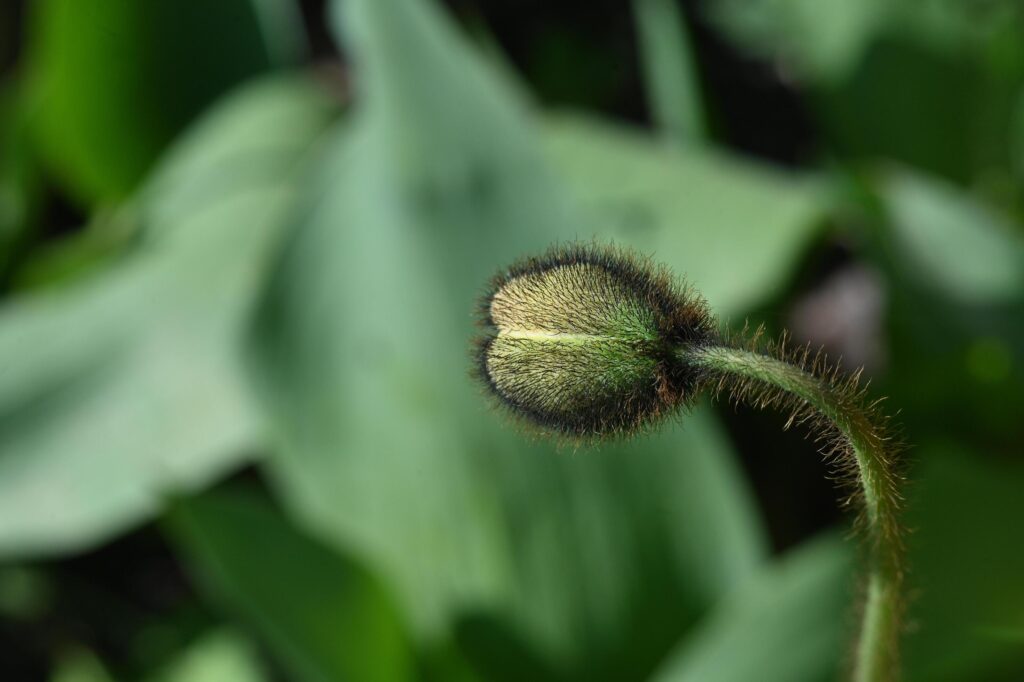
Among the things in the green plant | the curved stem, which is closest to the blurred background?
the curved stem

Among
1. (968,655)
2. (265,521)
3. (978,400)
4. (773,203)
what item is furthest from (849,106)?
(265,521)

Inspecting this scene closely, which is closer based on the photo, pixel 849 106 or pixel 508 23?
pixel 849 106

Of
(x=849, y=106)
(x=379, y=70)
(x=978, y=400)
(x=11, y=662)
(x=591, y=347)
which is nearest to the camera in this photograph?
(x=591, y=347)

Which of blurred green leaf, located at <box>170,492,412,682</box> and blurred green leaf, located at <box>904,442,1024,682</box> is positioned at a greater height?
blurred green leaf, located at <box>170,492,412,682</box>

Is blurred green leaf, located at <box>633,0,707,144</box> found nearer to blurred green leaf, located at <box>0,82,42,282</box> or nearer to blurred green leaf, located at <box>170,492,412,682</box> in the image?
blurred green leaf, located at <box>170,492,412,682</box>

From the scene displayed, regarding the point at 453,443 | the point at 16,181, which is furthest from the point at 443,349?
the point at 16,181

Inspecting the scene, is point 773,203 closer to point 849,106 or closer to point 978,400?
point 978,400

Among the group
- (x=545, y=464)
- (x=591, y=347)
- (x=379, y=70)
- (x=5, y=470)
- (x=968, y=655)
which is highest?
(x=379, y=70)

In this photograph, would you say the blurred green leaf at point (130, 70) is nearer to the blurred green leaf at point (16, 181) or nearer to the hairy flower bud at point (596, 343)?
the blurred green leaf at point (16, 181)
